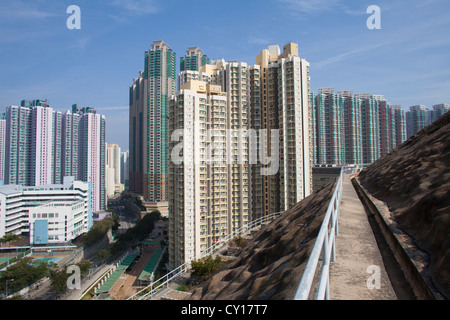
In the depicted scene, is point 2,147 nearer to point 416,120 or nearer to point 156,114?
point 156,114

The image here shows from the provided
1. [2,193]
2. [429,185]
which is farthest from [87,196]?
[429,185]

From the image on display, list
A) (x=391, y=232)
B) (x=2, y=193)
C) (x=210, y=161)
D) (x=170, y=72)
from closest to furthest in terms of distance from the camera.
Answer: (x=391, y=232) < (x=210, y=161) < (x=2, y=193) < (x=170, y=72)

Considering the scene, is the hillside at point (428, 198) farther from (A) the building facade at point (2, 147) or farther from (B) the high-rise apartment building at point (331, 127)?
(A) the building facade at point (2, 147)

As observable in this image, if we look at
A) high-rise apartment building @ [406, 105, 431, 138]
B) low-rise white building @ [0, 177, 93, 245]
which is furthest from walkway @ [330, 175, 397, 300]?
high-rise apartment building @ [406, 105, 431, 138]

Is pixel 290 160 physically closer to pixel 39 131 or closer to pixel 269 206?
pixel 269 206

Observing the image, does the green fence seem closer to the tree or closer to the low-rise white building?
the low-rise white building

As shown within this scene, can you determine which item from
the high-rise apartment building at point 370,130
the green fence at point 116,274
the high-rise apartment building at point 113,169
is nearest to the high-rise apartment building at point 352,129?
the high-rise apartment building at point 370,130
